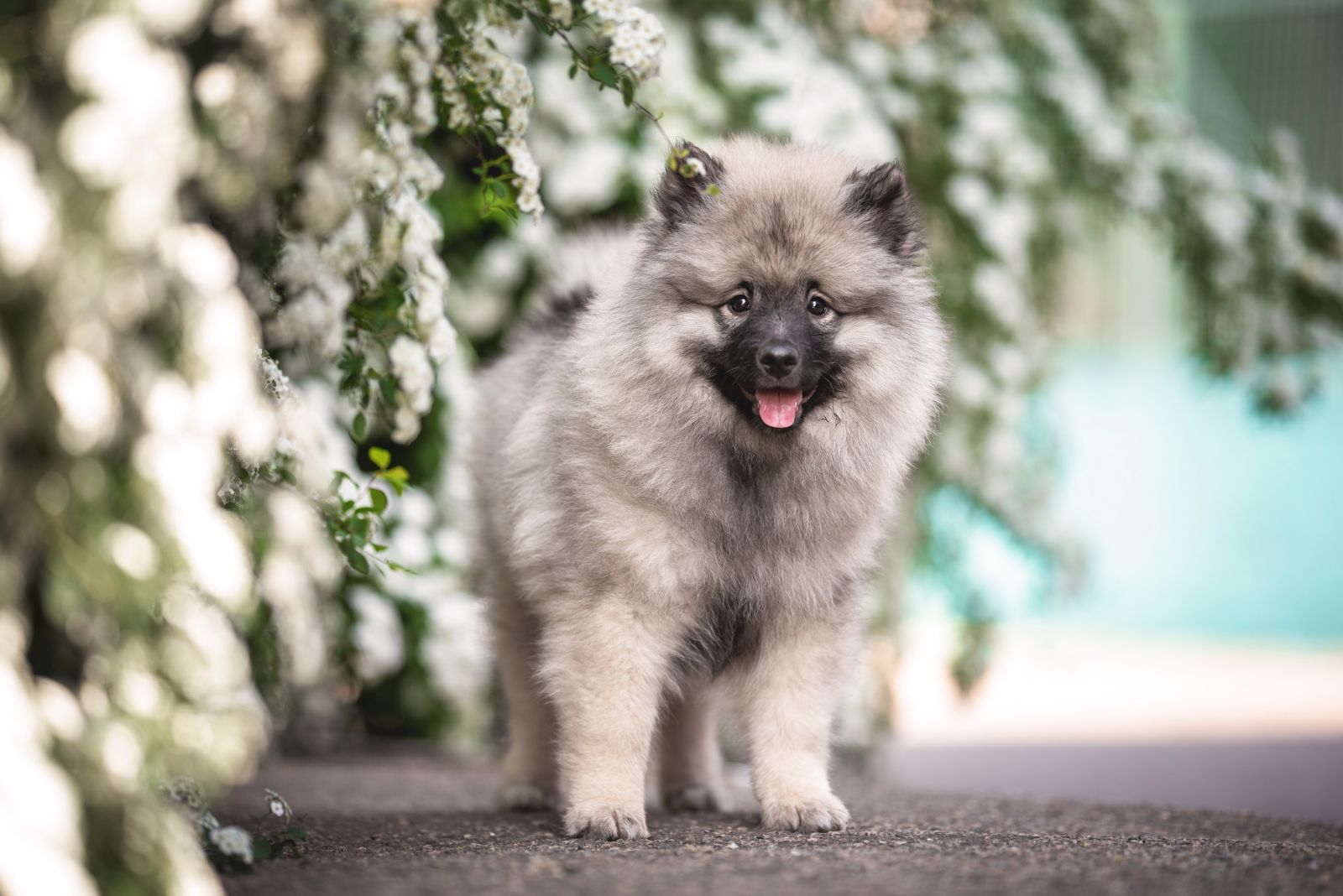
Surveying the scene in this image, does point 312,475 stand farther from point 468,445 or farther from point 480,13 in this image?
point 468,445

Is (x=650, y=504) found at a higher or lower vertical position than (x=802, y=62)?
lower

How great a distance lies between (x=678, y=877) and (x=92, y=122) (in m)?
1.56

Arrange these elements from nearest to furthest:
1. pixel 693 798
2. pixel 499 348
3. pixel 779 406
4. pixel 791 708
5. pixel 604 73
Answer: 1. pixel 604 73
2. pixel 779 406
3. pixel 791 708
4. pixel 693 798
5. pixel 499 348

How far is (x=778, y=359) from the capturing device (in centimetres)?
302

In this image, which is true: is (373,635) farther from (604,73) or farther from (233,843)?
(604,73)

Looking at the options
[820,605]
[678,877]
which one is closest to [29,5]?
[678,877]

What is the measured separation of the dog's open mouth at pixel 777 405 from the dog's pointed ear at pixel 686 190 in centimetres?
47

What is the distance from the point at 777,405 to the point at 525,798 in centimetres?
141

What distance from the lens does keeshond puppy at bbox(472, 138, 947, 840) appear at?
3.14 metres

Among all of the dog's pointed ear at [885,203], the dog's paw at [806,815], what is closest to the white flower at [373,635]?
the dog's paw at [806,815]

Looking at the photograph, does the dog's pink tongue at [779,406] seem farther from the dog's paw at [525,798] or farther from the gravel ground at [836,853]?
the dog's paw at [525,798]

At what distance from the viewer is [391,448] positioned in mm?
5621

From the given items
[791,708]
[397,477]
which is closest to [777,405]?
[791,708]

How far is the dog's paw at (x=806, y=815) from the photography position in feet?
10.4
